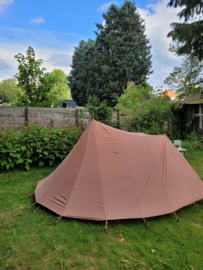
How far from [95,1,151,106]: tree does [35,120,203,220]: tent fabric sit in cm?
1426

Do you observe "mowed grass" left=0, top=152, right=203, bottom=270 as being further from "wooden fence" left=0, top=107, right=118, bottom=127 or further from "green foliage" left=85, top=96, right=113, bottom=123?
"green foliage" left=85, top=96, right=113, bottom=123

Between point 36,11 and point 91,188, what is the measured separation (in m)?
7.46

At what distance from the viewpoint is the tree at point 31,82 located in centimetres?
754

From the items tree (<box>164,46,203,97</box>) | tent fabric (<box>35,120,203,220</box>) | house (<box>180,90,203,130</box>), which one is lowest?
tent fabric (<box>35,120,203,220</box>)

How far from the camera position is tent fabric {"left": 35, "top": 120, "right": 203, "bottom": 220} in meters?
2.88

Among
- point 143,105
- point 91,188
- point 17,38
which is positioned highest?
point 17,38

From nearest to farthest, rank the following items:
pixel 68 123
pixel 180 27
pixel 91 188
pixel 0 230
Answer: pixel 0 230 < pixel 91 188 < pixel 68 123 < pixel 180 27

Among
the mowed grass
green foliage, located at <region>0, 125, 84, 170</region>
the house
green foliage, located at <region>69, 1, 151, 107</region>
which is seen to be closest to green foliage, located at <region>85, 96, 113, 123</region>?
green foliage, located at <region>0, 125, 84, 170</region>

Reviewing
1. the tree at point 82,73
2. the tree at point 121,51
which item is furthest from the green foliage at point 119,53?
the tree at point 82,73

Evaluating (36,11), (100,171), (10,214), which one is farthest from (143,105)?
(10,214)

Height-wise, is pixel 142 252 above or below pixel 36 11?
below

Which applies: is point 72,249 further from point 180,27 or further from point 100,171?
point 180,27

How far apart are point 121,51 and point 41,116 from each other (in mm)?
13634

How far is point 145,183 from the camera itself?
3150 millimetres
